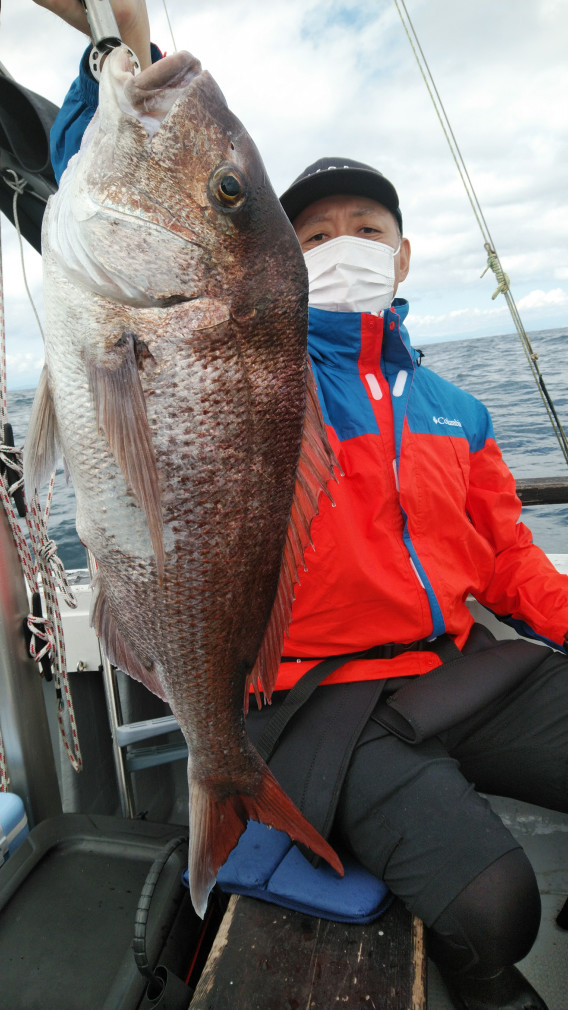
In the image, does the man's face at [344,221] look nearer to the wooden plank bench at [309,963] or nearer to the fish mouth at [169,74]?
the fish mouth at [169,74]

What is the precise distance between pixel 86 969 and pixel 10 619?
3.54 ft

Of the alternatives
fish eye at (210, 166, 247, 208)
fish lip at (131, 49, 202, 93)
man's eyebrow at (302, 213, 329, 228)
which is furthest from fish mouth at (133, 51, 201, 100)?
man's eyebrow at (302, 213, 329, 228)

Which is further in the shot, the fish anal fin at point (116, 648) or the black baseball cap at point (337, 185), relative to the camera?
the black baseball cap at point (337, 185)

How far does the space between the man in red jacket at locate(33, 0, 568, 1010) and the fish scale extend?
455 millimetres

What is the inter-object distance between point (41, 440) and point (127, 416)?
0.71 ft

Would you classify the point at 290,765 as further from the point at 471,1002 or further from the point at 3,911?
the point at 3,911

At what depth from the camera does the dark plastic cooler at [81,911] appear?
1.33 meters

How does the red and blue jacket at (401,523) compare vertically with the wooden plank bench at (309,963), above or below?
above

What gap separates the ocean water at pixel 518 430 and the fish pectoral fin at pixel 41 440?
6cm

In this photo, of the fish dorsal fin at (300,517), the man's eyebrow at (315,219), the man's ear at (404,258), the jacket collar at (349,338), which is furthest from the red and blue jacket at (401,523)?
the fish dorsal fin at (300,517)

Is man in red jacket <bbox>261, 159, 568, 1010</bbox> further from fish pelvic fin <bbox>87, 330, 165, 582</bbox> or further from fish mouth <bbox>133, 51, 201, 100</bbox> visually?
fish mouth <bbox>133, 51, 201, 100</bbox>

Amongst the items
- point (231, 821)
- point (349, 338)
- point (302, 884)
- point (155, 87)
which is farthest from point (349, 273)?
point (302, 884)

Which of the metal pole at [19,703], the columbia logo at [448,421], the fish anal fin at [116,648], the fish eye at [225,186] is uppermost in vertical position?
the fish eye at [225,186]

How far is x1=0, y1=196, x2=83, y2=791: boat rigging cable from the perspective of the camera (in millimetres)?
1943
